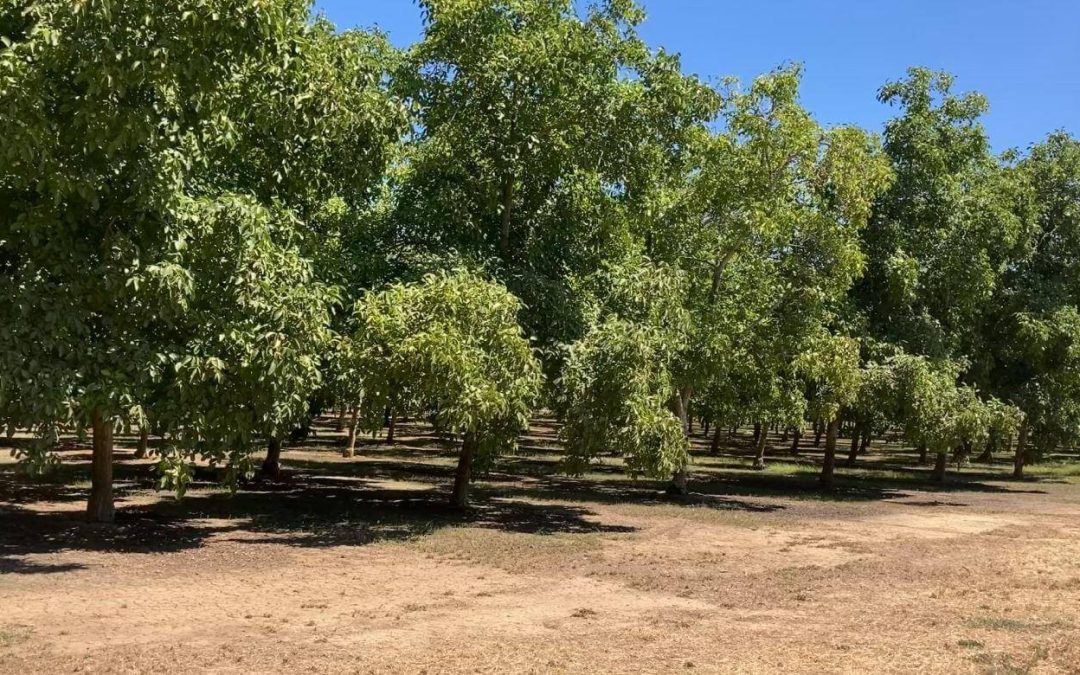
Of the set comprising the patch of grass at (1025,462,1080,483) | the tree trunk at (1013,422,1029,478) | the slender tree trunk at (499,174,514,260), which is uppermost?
the slender tree trunk at (499,174,514,260)

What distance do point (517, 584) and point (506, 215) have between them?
11.3 meters

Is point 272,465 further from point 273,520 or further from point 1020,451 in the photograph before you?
point 1020,451

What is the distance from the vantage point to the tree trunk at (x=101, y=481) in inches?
664

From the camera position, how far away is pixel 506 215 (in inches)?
903

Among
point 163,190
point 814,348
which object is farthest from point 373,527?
point 814,348

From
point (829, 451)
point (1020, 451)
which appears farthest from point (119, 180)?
point (1020, 451)

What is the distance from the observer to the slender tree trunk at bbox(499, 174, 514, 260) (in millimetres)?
22609

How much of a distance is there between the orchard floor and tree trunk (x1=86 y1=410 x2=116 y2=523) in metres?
0.47

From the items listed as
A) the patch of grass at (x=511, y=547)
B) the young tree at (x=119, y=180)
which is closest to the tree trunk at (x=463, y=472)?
the patch of grass at (x=511, y=547)

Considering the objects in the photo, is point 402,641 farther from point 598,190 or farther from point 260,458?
point 260,458

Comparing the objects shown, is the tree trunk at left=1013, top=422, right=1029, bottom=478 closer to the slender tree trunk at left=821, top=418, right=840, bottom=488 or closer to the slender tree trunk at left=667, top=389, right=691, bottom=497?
the slender tree trunk at left=821, top=418, right=840, bottom=488

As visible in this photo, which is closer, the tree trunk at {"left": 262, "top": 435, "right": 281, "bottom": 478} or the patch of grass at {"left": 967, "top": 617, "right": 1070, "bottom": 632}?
the patch of grass at {"left": 967, "top": 617, "right": 1070, "bottom": 632}

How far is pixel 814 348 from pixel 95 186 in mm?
20653

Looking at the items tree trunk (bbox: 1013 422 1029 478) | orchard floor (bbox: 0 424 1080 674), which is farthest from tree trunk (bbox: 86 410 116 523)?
tree trunk (bbox: 1013 422 1029 478)
